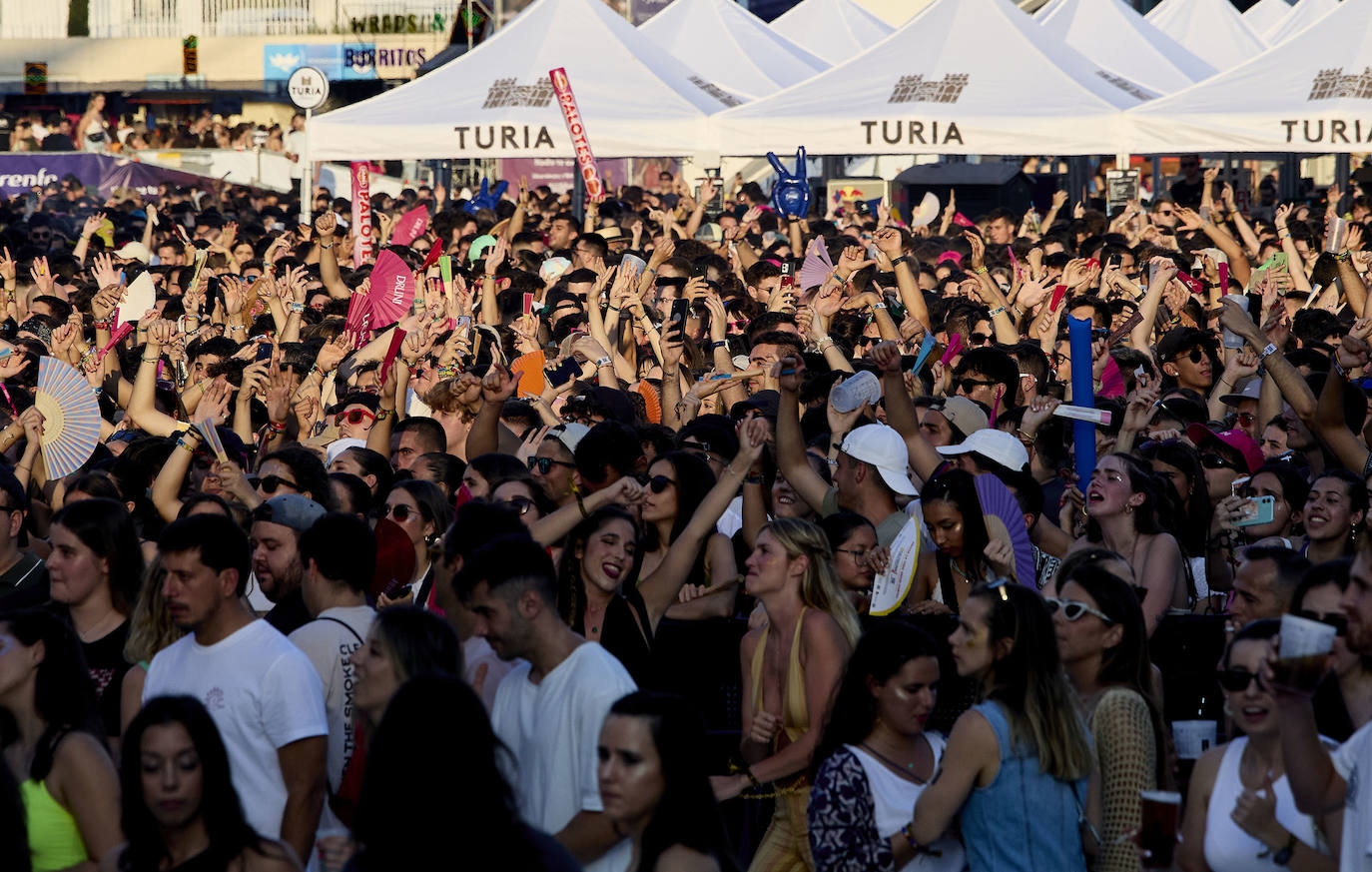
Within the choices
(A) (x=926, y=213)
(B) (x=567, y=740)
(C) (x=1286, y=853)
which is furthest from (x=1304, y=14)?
(B) (x=567, y=740)

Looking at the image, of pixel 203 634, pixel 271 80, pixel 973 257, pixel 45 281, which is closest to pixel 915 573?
pixel 203 634

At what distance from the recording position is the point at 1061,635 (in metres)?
4.60

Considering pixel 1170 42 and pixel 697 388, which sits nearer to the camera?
pixel 697 388

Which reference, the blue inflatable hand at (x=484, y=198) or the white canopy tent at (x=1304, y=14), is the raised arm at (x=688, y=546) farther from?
the white canopy tent at (x=1304, y=14)

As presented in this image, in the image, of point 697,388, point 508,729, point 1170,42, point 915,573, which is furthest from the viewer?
point 1170,42

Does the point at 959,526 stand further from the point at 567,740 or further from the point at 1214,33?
the point at 1214,33

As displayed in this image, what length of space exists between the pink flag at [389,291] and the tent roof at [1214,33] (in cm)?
1692

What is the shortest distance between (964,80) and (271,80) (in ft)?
103

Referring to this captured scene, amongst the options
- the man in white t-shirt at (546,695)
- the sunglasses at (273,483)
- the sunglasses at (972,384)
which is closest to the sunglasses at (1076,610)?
the man in white t-shirt at (546,695)

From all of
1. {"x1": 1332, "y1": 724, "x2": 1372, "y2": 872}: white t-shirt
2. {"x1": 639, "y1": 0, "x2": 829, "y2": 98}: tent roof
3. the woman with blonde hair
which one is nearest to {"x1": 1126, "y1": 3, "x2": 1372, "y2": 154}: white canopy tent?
{"x1": 639, "y1": 0, "x2": 829, "y2": 98}: tent roof

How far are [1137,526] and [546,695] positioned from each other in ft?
8.64

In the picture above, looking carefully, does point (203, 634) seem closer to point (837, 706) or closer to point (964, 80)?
point (837, 706)

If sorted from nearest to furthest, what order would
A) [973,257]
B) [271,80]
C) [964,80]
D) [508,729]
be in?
1. [508,729]
2. [973,257]
3. [964,80]
4. [271,80]

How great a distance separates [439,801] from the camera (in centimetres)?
299
